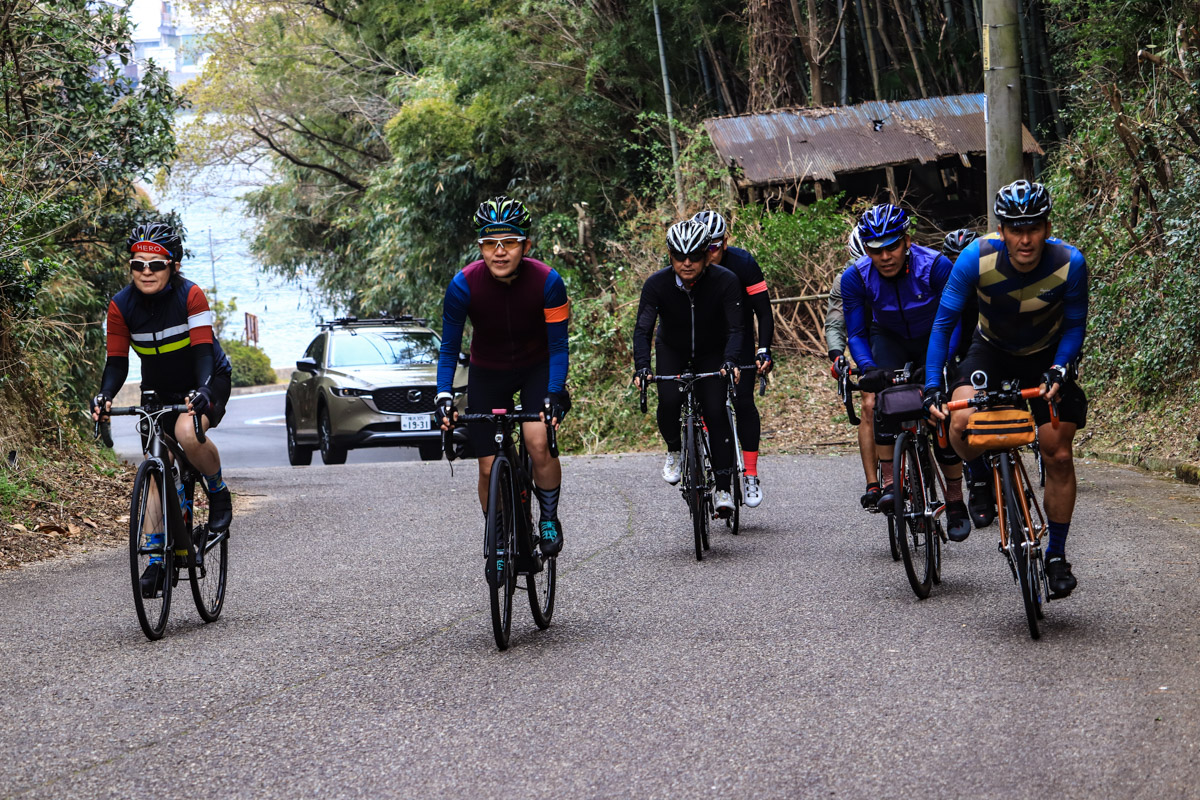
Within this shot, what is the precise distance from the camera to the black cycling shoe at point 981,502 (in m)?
6.66

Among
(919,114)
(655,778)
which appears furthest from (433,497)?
(919,114)

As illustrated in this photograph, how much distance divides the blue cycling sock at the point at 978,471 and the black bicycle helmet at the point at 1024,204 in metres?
1.26

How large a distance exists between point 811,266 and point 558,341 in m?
15.0

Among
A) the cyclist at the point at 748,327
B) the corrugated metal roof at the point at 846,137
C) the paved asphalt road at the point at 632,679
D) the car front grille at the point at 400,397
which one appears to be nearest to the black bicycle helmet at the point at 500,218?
the paved asphalt road at the point at 632,679

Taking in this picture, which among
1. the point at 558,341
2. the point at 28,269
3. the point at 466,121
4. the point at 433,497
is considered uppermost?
the point at 466,121

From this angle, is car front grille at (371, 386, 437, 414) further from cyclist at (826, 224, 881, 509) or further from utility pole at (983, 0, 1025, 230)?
cyclist at (826, 224, 881, 509)

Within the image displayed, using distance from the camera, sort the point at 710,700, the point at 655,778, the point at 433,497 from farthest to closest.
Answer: the point at 433,497 → the point at 710,700 → the point at 655,778

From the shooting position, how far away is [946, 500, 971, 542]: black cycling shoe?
283 inches

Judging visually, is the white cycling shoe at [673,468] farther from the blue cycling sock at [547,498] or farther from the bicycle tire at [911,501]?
the blue cycling sock at [547,498]

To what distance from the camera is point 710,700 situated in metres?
5.36

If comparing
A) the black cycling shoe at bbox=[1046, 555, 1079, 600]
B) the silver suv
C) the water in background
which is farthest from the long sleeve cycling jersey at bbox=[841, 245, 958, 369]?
the water in background

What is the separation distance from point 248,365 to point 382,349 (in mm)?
40062

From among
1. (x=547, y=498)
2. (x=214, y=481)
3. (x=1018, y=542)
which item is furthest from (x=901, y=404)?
(x=214, y=481)

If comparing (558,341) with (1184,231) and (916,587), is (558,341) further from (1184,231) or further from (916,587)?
(1184,231)
